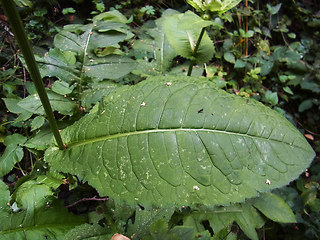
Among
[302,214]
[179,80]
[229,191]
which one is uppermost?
[179,80]

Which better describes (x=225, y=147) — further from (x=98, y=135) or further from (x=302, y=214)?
(x=302, y=214)

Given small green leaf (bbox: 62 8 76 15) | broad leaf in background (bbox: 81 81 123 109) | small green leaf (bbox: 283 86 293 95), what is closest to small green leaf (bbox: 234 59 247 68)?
small green leaf (bbox: 283 86 293 95)

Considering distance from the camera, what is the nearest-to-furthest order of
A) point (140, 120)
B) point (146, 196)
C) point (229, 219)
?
point (146, 196) → point (140, 120) → point (229, 219)

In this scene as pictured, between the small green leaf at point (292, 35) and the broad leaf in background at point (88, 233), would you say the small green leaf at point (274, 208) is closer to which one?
the broad leaf in background at point (88, 233)

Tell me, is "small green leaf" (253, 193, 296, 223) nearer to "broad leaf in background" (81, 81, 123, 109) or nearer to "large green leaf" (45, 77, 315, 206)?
"large green leaf" (45, 77, 315, 206)

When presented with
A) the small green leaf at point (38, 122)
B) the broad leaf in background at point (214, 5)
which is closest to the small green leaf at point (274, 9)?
the broad leaf in background at point (214, 5)

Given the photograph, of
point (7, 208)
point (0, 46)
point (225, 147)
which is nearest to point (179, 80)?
point (225, 147)

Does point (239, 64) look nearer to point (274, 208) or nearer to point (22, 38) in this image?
point (274, 208)
